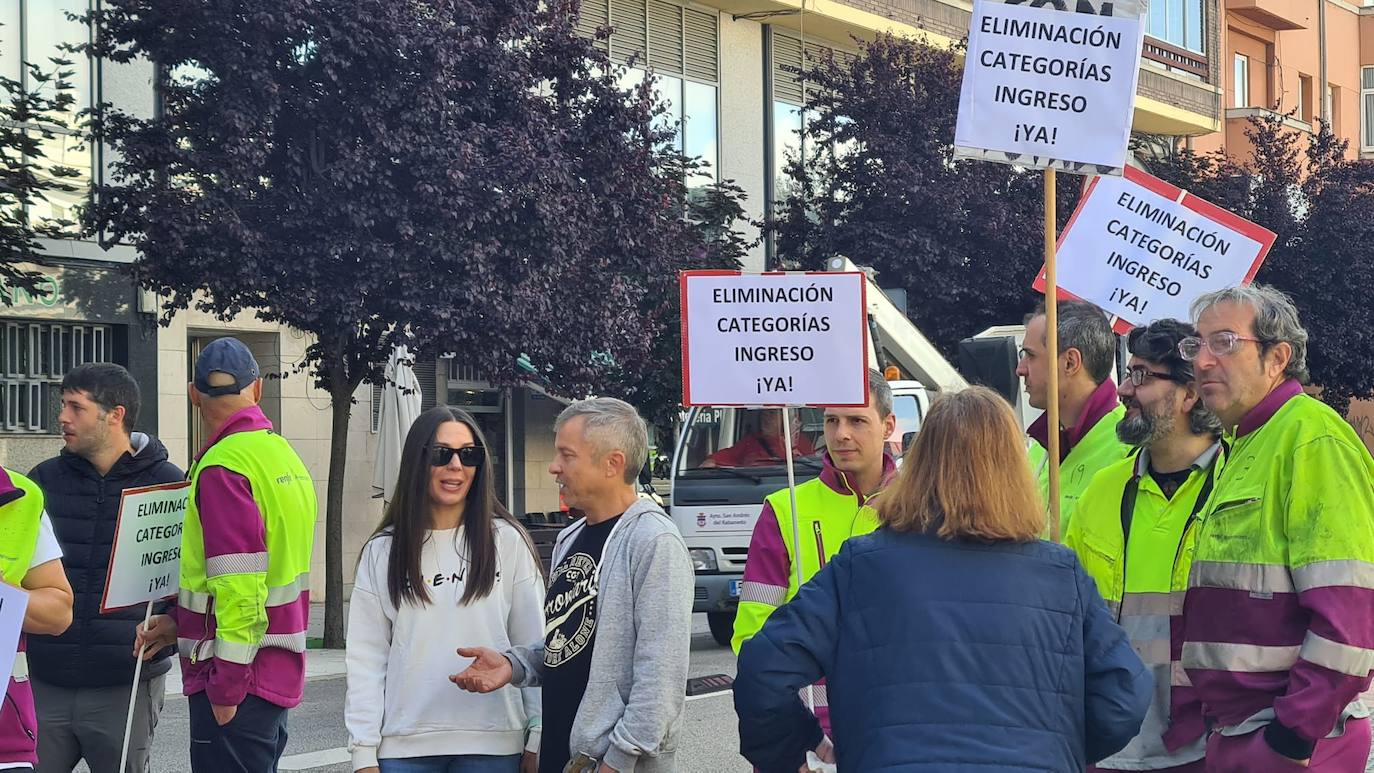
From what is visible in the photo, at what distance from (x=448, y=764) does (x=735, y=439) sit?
9.71 m

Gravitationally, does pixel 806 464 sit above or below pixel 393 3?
below

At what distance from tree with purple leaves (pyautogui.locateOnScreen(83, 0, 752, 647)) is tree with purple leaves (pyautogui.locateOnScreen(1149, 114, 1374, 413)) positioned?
52.0ft

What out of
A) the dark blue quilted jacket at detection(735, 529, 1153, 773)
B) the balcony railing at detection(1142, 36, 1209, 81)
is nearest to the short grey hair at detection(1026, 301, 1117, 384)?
the dark blue quilted jacket at detection(735, 529, 1153, 773)

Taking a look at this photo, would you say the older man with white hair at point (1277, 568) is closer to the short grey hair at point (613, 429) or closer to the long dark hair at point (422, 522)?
the short grey hair at point (613, 429)

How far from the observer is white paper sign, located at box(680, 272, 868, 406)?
5.71m

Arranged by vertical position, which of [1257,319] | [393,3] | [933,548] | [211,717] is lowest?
[211,717]

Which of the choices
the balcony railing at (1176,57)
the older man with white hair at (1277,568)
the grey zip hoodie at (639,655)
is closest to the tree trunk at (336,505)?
the grey zip hoodie at (639,655)

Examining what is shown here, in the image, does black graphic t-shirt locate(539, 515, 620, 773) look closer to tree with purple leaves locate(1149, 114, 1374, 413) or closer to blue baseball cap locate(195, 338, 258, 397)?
blue baseball cap locate(195, 338, 258, 397)

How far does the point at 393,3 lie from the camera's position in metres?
14.6

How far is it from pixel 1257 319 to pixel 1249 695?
94 centimetres

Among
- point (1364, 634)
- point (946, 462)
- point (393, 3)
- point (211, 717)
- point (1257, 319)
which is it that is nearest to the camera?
point (946, 462)

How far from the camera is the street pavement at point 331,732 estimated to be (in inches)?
380

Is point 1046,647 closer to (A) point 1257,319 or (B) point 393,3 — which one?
(A) point 1257,319

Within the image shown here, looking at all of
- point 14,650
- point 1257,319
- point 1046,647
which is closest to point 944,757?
point 1046,647
